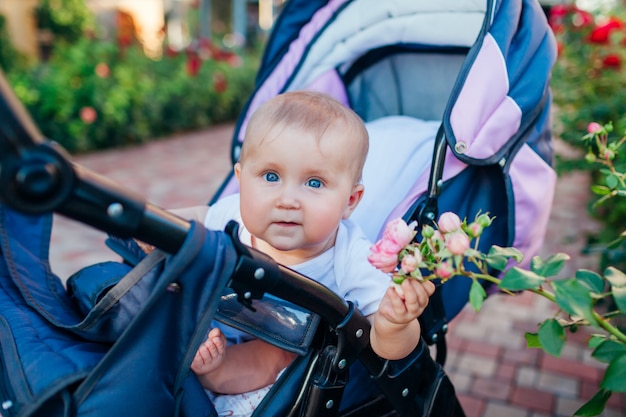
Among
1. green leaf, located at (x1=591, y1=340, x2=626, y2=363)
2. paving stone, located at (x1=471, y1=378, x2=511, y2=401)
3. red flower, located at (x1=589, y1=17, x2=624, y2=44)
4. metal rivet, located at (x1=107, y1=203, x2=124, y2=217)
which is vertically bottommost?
paving stone, located at (x1=471, y1=378, x2=511, y2=401)

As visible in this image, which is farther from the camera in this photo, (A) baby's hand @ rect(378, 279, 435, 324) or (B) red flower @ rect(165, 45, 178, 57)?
(B) red flower @ rect(165, 45, 178, 57)

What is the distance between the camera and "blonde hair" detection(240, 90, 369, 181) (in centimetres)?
157

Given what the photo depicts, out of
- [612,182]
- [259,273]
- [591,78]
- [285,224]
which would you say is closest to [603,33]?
[591,78]

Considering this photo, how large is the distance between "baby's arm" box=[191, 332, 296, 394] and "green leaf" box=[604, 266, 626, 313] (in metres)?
0.77

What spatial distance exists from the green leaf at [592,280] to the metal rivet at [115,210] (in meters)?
0.79

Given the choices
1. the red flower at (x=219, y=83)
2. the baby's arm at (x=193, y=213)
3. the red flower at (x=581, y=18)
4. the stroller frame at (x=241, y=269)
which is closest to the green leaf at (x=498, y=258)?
the stroller frame at (x=241, y=269)

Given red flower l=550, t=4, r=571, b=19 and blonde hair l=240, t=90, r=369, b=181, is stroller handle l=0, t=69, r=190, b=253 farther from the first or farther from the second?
red flower l=550, t=4, r=571, b=19

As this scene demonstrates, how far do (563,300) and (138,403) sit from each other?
2.46 feet

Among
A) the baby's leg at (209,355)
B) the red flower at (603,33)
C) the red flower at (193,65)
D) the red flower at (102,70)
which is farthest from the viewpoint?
the red flower at (193,65)

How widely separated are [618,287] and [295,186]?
723 millimetres

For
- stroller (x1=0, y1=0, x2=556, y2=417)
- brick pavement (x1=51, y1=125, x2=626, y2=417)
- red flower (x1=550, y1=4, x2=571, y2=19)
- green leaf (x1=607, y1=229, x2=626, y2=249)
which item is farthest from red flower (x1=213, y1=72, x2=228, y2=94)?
green leaf (x1=607, y1=229, x2=626, y2=249)

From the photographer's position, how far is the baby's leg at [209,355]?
1496 mm

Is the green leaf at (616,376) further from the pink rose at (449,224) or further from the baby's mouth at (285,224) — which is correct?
the baby's mouth at (285,224)

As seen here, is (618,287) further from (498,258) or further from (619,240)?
(619,240)
